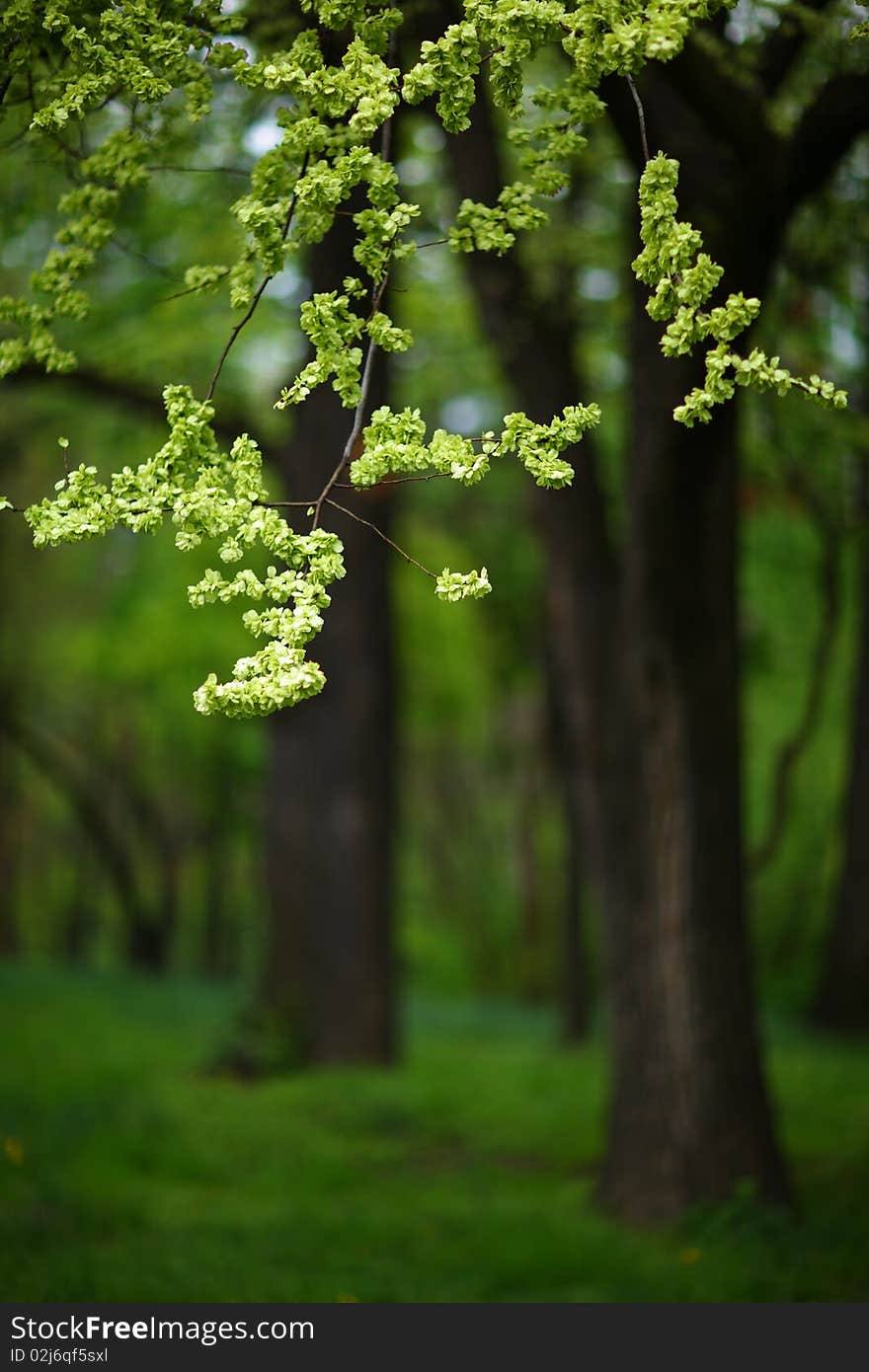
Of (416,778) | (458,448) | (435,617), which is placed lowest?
(416,778)

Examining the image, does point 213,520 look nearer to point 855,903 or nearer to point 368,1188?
point 368,1188

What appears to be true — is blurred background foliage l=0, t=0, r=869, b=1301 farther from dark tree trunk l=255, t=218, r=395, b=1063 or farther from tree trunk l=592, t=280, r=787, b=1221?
dark tree trunk l=255, t=218, r=395, b=1063

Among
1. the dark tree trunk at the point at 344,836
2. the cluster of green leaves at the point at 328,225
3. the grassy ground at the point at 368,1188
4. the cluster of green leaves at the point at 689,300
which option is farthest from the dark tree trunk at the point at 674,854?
the dark tree trunk at the point at 344,836

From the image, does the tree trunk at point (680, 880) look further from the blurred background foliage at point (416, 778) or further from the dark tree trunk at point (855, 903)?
the dark tree trunk at point (855, 903)

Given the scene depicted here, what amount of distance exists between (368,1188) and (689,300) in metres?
5.66

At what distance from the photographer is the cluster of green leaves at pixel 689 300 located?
10.3ft

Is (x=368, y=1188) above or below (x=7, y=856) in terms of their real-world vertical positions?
above

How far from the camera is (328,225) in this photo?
368cm

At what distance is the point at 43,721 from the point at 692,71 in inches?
919

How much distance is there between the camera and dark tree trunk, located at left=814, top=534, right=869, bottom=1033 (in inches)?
530

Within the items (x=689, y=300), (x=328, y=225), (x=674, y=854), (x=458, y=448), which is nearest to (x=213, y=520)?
(x=458, y=448)

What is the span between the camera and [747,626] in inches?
631

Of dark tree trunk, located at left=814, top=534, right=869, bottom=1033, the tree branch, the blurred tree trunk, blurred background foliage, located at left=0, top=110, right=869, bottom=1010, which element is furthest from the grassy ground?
the blurred tree trunk

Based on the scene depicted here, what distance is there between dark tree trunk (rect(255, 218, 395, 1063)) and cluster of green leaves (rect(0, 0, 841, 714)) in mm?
7332
